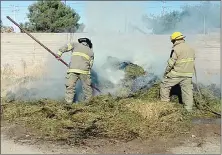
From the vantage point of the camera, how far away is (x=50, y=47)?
13.2 meters

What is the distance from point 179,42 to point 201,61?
4.88 meters

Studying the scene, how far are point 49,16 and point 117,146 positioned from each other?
2253cm

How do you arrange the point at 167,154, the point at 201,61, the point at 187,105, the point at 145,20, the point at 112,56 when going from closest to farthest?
the point at 167,154 → the point at 187,105 → the point at 112,56 → the point at 201,61 → the point at 145,20

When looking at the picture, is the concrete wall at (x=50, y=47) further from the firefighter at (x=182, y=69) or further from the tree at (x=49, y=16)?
the tree at (x=49, y=16)

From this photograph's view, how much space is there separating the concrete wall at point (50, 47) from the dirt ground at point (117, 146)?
263 inches

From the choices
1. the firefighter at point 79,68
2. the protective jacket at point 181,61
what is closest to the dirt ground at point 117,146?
the protective jacket at point 181,61

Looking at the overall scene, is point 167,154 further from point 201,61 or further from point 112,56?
point 201,61

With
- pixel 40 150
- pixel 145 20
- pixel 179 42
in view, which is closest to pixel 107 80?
pixel 179 42

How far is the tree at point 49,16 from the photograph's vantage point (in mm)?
26389

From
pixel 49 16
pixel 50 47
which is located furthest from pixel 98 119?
pixel 49 16

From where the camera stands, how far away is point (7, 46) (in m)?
13.6

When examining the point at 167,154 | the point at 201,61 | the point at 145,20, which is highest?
the point at 145,20

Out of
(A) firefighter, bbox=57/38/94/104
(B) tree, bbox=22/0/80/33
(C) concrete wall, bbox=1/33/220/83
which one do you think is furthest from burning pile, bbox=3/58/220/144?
(B) tree, bbox=22/0/80/33

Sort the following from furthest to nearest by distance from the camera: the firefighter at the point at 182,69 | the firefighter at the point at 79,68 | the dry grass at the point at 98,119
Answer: the firefighter at the point at 79,68
the firefighter at the point at 182,69
the dry grass at the point at 98,119
